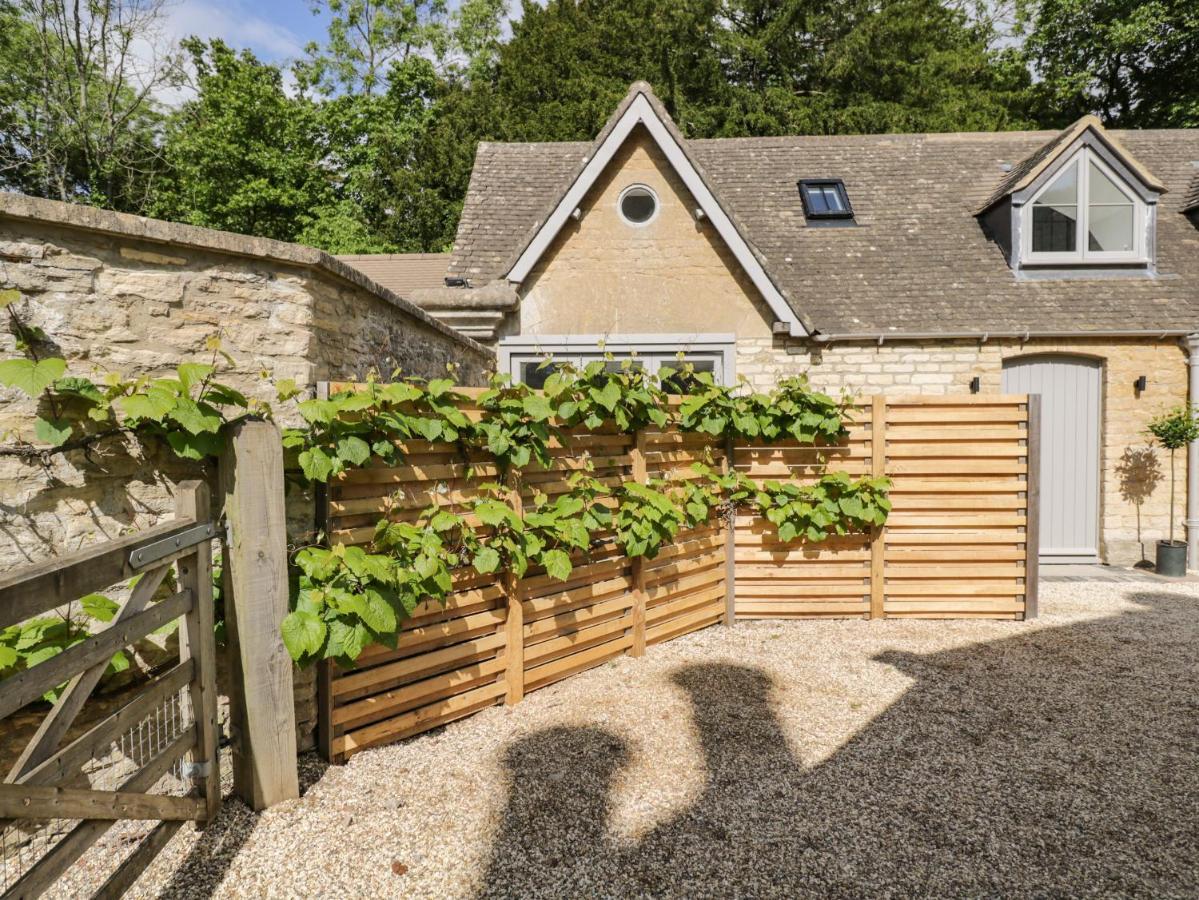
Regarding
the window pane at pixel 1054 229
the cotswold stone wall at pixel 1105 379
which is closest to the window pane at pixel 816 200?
the window pane at pixel 1054 229

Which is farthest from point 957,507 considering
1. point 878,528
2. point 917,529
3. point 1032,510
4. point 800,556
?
point 800,556

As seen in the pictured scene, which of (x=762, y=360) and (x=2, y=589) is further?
(x=762, y=360)

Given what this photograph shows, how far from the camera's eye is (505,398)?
4.12m

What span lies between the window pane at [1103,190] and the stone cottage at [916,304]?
2 cm

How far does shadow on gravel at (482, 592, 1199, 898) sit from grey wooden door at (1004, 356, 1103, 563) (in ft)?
16.7

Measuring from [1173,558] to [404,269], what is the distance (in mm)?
16789

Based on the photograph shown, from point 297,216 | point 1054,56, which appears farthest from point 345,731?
point 1054,56

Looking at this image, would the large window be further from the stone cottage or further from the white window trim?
the white window trim

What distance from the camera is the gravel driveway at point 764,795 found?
273cm

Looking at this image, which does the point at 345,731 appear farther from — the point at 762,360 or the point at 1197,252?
the point at 1197,252

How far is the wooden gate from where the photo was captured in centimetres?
192

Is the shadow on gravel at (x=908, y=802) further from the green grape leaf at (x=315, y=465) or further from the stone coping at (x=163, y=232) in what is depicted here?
the stone coping at (x=163, y=232)

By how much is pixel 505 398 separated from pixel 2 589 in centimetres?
270

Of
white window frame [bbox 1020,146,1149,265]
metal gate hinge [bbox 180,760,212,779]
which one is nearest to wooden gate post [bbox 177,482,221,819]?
metal gate hinge [bbox 180,760,212,779]
